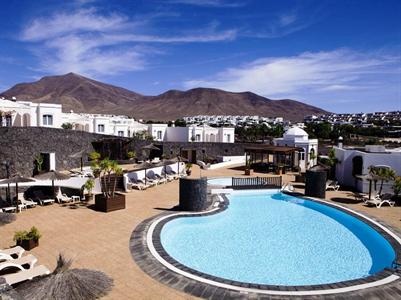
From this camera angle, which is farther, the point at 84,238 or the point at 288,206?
the point at 288,206

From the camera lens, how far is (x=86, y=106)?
195m

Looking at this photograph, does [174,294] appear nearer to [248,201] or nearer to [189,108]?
[248,201]

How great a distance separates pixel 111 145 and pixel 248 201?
17.1 m

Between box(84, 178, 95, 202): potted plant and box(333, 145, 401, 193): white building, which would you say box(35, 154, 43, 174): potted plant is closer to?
box(84, 178, 95, 202): potted plant

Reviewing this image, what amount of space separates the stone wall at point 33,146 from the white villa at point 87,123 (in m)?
5.82

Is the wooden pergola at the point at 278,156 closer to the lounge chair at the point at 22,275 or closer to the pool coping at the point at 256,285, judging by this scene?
the pool coping at the point at 256,285

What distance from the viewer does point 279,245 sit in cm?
1286

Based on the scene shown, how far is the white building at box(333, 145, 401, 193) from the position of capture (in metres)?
20.8

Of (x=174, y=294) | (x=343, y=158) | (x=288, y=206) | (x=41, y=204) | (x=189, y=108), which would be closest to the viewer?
(x=174, y=294)

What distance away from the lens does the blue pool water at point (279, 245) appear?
1041 centimetres

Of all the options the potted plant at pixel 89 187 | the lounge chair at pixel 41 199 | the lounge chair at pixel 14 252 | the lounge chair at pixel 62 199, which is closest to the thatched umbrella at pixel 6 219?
the lounge chair at pixel 14 252

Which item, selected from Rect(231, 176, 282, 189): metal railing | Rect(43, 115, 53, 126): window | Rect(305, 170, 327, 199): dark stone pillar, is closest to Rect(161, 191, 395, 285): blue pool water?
Rect(305, 170, 327, 199): dark stone pillar

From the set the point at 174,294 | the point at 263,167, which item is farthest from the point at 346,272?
the point at 263,167

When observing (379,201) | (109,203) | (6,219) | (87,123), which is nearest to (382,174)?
(379,201)
